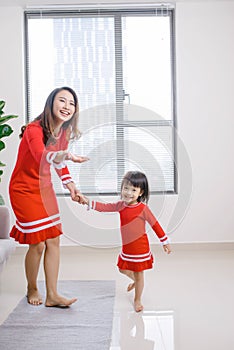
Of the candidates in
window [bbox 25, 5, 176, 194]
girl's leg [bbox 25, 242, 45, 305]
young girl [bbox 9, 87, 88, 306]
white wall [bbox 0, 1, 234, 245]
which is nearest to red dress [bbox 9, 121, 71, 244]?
young girl [bbox 9, 87, 88, 306]

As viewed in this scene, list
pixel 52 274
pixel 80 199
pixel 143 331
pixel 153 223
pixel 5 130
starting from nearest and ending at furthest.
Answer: pixel 143 331 < pixel 80 199 < pixel 153 223 < pixel 52 274 < pixel 5 130

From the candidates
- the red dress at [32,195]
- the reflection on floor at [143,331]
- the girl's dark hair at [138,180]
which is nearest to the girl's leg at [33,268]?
the red dress at [32,195]

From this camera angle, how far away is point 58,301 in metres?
3.00

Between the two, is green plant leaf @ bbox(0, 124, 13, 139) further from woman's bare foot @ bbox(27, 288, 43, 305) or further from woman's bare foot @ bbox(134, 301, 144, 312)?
woman's bare foot @ bbox(134, 301, 144, 312)

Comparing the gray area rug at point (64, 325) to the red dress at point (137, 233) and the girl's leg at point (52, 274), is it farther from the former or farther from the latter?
the red dress at point (137, 233)

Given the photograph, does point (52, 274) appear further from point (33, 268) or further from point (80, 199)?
point (80, 199)

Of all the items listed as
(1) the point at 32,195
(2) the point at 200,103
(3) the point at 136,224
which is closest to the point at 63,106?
(1) the point at 32,195

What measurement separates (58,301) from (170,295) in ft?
2.29

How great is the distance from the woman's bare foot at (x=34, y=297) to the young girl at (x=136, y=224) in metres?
0.53

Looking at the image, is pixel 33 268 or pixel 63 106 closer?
pixel 63 106

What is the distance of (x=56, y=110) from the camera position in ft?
9.70

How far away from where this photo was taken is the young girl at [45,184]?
295cm

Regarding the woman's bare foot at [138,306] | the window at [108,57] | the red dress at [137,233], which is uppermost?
the window at [108,57]

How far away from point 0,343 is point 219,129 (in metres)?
3.03
